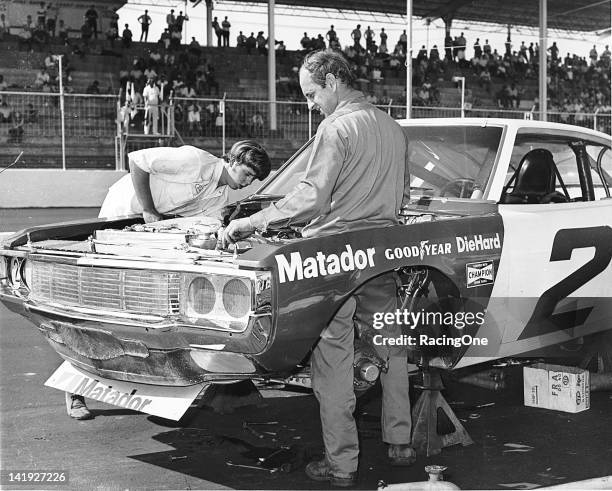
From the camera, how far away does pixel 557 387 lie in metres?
4.78

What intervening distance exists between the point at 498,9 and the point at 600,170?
30070 mm

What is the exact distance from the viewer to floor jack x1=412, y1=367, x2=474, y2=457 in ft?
13.2

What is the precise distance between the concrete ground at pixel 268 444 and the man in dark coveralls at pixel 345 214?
0.19 metres

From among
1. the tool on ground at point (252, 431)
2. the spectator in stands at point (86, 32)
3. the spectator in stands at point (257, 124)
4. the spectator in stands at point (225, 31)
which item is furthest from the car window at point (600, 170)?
the spectator in stands at point (225, 31)

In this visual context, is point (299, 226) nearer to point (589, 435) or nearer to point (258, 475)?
point (258, 475)

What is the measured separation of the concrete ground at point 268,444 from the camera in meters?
3.73

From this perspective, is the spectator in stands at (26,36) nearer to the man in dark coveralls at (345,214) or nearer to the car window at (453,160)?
the car window at (453,160)

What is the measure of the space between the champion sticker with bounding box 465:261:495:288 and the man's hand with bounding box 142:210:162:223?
194 cm

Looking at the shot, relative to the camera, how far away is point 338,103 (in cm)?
376

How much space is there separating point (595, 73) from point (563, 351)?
28881 mm

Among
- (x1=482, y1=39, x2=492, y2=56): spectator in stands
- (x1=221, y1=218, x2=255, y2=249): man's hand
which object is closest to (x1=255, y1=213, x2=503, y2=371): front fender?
(x1=221, y1=218, x2=255, y2=249): man's hand

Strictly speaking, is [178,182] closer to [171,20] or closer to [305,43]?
[171,20]

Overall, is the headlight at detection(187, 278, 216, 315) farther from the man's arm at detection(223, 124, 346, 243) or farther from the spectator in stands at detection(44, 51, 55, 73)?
the spectator in stands at detection(44, 51, 55, 73)

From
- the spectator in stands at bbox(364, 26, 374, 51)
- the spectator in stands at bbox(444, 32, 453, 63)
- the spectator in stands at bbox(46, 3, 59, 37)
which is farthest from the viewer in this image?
the spectator in stands at bbox(364, 26, 374, 51)
